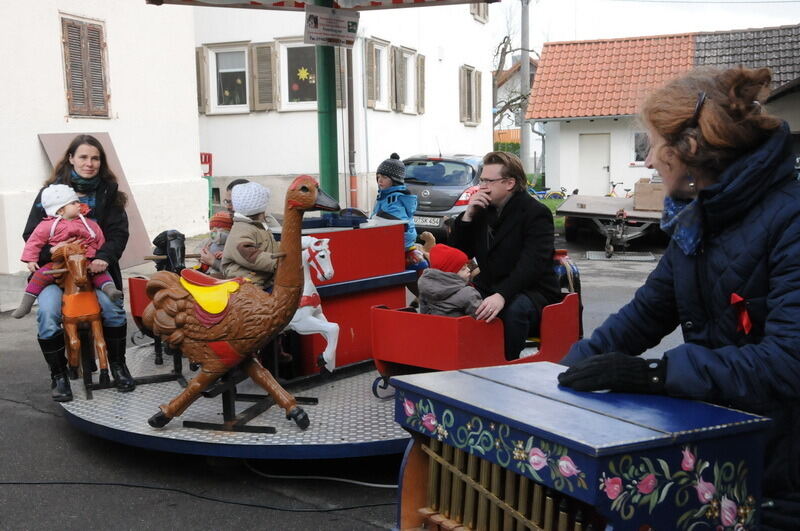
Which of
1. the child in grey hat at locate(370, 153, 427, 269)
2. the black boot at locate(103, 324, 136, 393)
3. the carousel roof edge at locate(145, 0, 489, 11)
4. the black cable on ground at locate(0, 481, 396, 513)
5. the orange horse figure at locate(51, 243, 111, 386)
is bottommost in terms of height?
the black cable on ground at locate(0, 481, 396, 513)

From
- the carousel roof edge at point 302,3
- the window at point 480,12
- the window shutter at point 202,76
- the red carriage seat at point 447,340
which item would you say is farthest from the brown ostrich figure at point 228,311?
the window at point 480,12

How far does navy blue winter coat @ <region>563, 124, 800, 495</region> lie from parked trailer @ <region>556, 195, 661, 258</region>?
12.2m

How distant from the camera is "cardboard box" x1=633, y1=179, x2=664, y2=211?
47.6ft

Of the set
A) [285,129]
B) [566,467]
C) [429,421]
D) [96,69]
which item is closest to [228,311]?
[429,421]

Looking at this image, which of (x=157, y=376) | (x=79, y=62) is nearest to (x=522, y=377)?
(x=157, y=376)

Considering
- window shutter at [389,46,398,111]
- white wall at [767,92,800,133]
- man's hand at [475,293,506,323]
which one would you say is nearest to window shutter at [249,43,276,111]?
window shutter at [389,46,398,111]

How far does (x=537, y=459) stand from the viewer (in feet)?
6.38

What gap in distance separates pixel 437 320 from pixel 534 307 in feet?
2.33

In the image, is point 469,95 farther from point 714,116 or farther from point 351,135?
point 714,116

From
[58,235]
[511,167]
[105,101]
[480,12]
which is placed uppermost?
[480,12]

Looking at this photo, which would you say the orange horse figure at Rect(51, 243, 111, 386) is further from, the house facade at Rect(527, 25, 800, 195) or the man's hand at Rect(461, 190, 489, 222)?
the house facade at Rect(527, 25, 800, 195)

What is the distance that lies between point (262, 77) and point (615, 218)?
29.7 feet

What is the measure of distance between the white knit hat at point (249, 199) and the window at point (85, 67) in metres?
8.11

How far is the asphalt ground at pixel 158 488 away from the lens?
3994 millimetres
